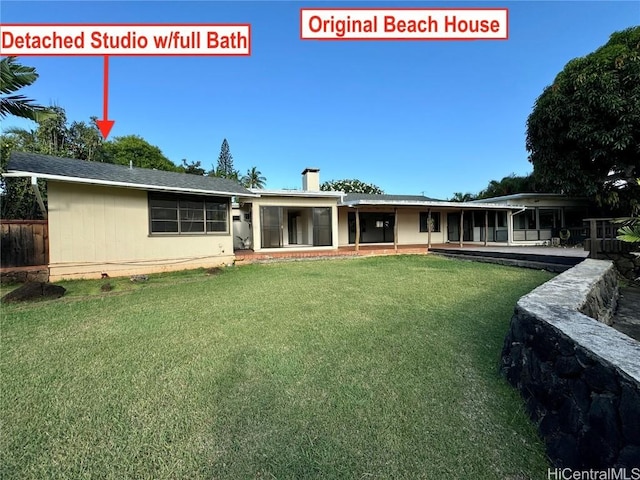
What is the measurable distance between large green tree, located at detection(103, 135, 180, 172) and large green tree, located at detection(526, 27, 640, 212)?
29060mm

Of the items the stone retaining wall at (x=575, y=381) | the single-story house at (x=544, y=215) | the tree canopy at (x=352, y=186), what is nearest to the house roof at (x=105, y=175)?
the stone retaining wall at (x=575, y=381)

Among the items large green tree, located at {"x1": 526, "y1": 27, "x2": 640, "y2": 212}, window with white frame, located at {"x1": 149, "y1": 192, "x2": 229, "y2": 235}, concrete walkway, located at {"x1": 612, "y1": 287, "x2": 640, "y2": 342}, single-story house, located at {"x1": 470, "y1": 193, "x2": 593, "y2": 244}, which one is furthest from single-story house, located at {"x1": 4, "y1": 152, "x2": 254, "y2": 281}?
single-story house, located at {"x1": 470, "y1": 193, "x2": 593, "y2": 244}

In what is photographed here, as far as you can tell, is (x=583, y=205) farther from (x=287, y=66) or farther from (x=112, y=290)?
(x=112, y=290)

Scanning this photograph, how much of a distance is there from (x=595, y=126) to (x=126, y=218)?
631 inches

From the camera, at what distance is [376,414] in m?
2.00

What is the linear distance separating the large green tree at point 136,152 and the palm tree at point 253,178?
8.85 m

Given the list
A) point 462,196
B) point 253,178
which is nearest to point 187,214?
point 462,196

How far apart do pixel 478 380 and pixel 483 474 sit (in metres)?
0.98

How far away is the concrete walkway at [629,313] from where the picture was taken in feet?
11.9

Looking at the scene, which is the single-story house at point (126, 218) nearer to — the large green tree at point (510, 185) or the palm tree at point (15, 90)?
the palm tree at point (15, 90)

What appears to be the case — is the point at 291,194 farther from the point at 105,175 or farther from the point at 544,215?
the point at 544,215

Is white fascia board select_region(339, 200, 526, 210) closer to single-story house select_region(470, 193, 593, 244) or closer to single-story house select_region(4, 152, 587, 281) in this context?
single-story house select_region(4, 152, 587, 281)

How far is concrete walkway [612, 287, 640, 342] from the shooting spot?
364 centimetres

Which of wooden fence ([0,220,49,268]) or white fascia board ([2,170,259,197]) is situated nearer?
white fascia board ([2,170,259,197])
